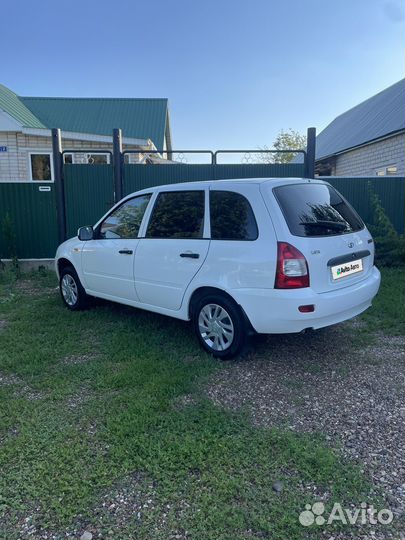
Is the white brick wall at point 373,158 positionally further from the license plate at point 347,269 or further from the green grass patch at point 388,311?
the license plate at point 347,269

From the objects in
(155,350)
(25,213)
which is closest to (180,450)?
(155,350)

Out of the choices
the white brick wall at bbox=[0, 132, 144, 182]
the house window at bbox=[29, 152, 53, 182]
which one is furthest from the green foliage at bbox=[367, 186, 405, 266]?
the house window at bbox=[29, 152, 53, 182]

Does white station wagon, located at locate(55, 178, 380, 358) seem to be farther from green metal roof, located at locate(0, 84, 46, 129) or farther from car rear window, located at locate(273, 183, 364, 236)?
green metal roof, located at locate(0, 84, 46, 129)

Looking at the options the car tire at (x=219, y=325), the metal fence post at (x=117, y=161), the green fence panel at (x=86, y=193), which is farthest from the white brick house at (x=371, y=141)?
the car tire at (x=219, y=325)

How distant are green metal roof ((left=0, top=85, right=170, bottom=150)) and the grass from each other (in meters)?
13.8

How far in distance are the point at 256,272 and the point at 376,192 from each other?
6.68m

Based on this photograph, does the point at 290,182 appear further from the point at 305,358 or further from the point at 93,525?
the point at 93,525

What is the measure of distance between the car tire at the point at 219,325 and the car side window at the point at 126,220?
1346 millimetres

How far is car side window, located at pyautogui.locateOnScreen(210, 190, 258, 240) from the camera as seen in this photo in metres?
3.99

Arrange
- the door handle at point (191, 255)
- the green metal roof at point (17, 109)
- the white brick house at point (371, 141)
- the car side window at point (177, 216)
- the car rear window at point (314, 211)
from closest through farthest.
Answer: the car rear window at point (314, 211) → the door handle at point (191, 255) → the car side window at point (177, 216) → the white brick house at point (371, 141) → the green metal roof at point (17, 109)

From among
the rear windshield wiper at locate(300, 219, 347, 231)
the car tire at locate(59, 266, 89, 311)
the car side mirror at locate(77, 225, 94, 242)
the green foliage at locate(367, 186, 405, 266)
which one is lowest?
the car tire at locate(59, 266, 89, 311)

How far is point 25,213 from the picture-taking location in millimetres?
9141

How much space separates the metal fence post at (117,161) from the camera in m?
8.63

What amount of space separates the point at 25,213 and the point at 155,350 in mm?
6011
